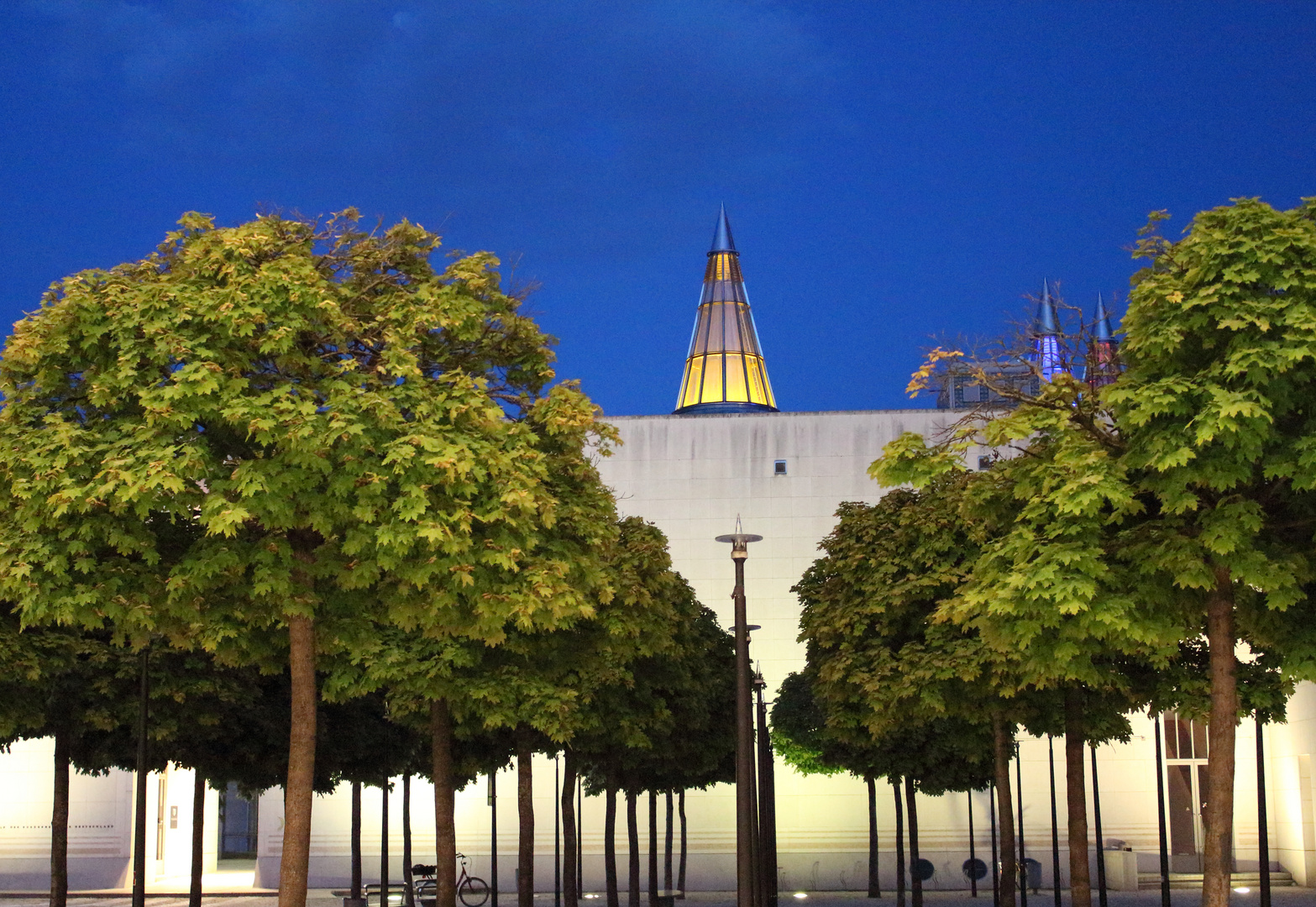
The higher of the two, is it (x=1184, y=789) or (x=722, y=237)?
(x=722, y=237)

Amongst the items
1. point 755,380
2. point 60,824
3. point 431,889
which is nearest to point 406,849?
point 431,889

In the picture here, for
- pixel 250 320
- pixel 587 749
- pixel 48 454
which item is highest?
pixel 250 320

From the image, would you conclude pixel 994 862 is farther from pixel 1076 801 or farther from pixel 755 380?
pixel 755 380

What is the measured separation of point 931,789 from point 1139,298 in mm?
21804

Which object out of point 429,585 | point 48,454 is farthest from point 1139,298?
point 48,454

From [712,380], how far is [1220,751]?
179 ft

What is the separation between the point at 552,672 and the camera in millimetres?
24438

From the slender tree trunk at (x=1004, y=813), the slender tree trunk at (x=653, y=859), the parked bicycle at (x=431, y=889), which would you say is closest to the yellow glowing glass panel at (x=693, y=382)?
the parked bicycle at (x=431, y=889)

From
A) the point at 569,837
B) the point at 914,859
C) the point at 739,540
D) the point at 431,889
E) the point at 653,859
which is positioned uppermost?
the point at 739,540

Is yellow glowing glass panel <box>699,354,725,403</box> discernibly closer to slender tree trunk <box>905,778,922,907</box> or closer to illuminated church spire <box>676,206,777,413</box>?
illuminated church spire <box>676,206,777,413</box>

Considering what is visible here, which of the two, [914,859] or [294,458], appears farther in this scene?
[914,859]

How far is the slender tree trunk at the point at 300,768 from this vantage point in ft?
63.6

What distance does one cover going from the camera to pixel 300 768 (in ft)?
64.7

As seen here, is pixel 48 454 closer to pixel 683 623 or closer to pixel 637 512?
pixel 683 623
